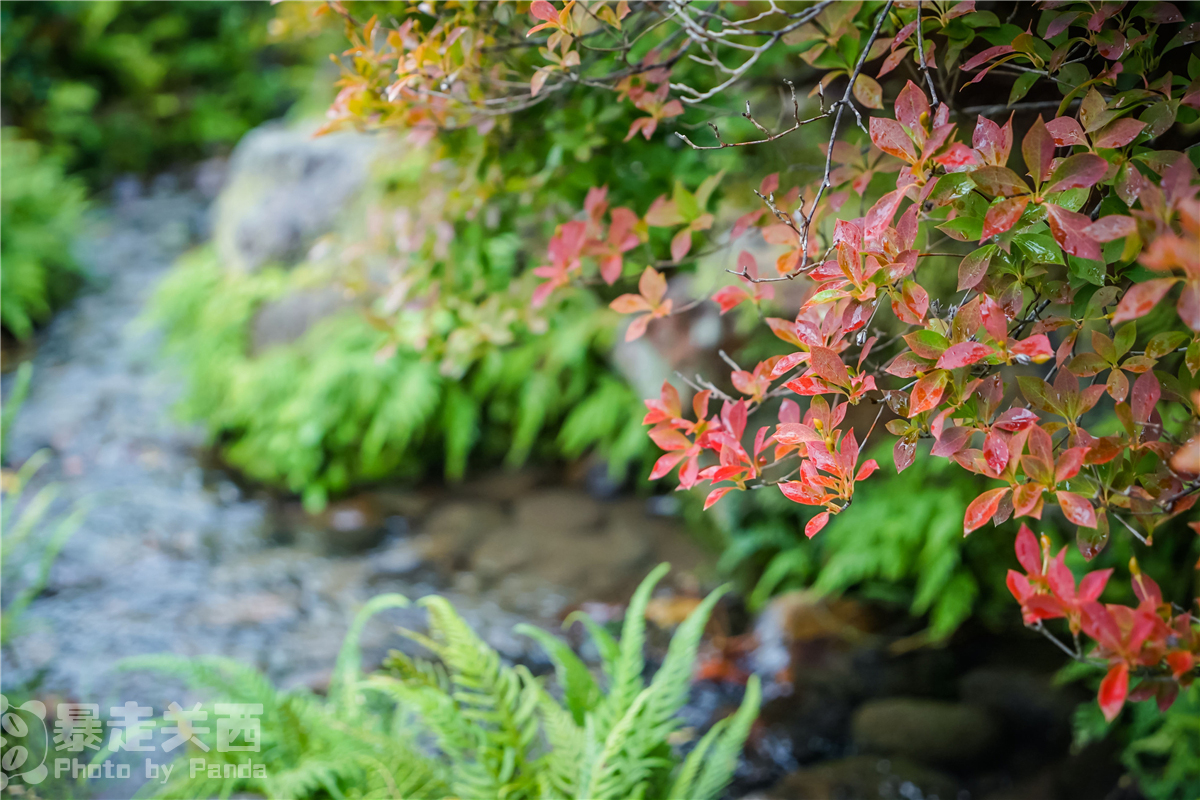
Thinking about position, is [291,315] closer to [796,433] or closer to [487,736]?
[487,736]

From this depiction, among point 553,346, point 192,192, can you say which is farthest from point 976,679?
point 192,192

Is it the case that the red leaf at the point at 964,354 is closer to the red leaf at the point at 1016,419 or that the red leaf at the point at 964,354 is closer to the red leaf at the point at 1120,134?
the red leaf at the point at 1016,419

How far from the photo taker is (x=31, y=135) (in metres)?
7.78

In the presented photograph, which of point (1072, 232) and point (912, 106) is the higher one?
point (912, 106)

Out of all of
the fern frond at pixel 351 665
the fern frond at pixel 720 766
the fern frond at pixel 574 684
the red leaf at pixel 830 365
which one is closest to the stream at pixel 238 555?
the fern frond at pixel 351 665

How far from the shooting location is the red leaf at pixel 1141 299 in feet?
2.05

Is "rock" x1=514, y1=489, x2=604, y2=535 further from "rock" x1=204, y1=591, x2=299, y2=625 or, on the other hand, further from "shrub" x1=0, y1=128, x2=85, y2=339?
"shrub" x1=0, y1=128, x2=85, y2=339

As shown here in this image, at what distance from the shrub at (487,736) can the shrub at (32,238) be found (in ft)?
16.1

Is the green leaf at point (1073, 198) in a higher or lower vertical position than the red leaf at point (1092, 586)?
higher

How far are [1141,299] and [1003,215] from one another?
171 mm

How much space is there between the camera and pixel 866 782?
2131 millimetres

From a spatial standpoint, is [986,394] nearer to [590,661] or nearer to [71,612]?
[590,661]

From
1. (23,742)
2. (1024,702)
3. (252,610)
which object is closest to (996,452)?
(1024,702)

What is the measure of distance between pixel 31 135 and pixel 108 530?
22.4 ft
